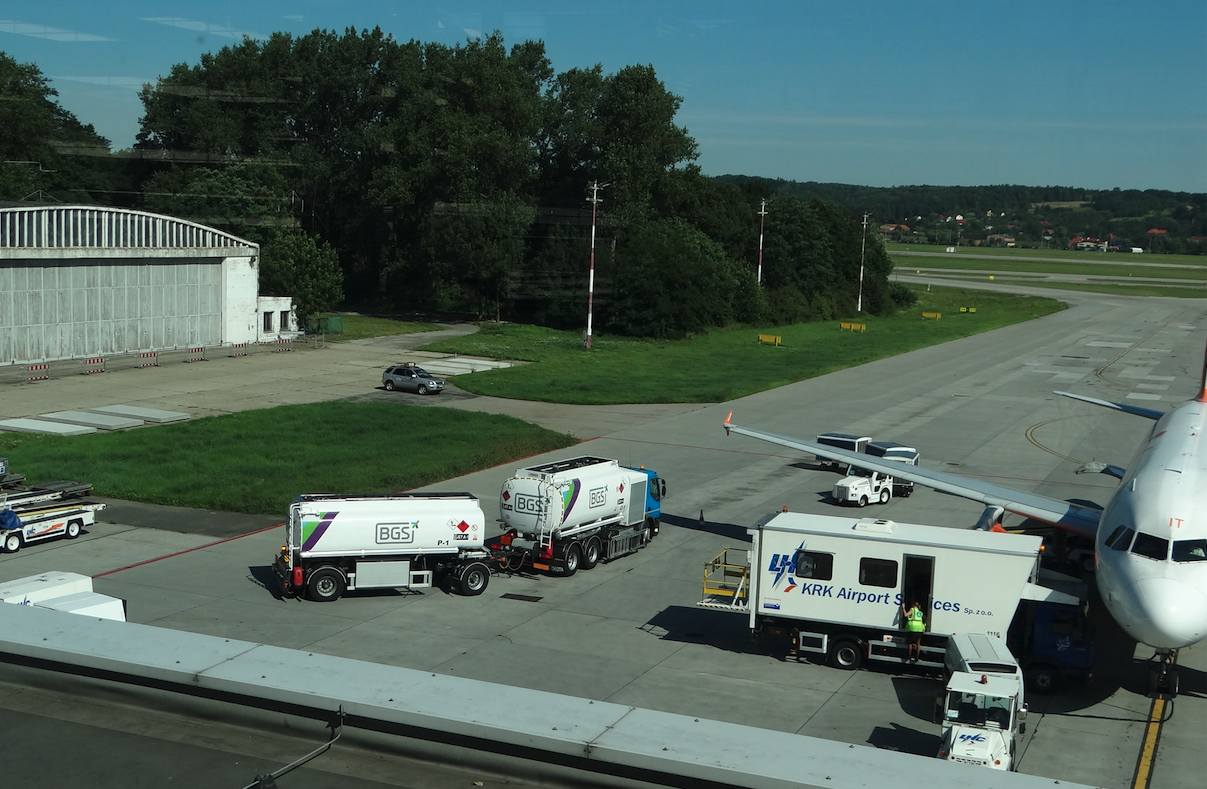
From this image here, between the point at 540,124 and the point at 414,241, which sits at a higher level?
the point at 540,124

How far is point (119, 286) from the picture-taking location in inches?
3113

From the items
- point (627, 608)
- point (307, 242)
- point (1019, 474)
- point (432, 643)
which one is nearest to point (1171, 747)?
point (627, 608)

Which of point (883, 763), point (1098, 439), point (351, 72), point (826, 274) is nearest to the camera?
point (883, 763)

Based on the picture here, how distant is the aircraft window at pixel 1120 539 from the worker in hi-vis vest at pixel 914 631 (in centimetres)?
447

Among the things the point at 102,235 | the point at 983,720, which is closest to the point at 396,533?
the point at 983,720

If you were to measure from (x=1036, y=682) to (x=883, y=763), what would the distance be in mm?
18896

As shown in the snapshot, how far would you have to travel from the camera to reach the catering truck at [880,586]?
2517 cm

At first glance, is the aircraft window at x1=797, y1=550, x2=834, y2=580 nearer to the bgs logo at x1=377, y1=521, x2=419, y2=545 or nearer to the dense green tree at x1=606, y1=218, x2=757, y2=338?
the bgs logo at x1=377, y1=521, x2=419, y2=545

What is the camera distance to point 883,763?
812 centimetres

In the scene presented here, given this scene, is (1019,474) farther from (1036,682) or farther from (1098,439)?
(1036,682)

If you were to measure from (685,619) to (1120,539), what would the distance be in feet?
36.8

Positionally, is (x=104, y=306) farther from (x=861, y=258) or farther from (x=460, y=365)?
(x=861, y=258)

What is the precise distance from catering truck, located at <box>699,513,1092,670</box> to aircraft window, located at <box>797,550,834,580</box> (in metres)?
0.02

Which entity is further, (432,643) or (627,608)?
(627,608)
